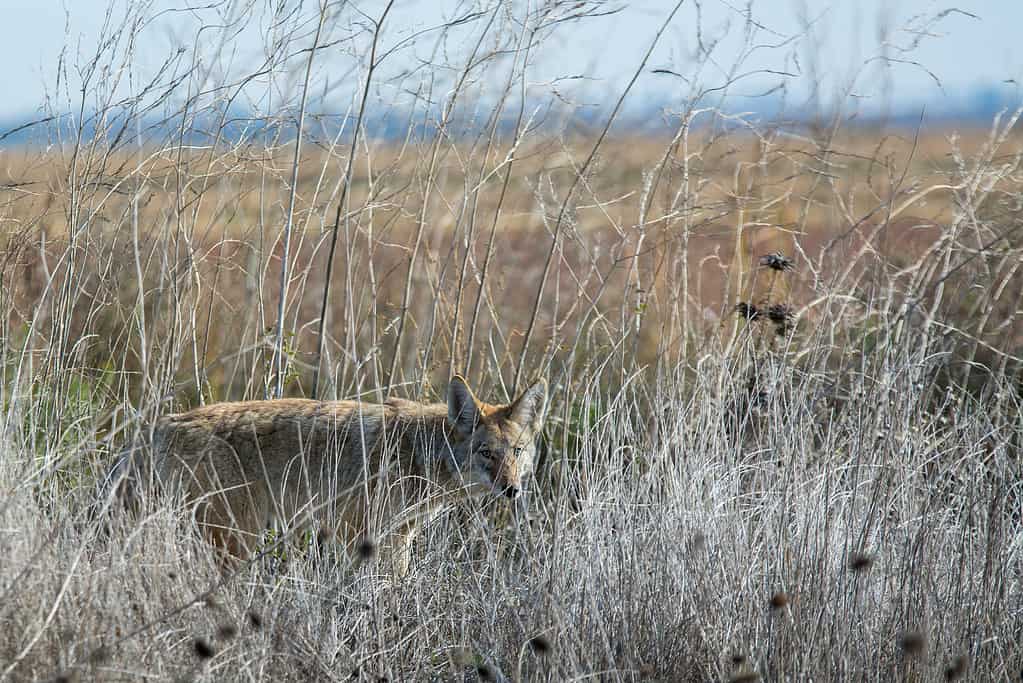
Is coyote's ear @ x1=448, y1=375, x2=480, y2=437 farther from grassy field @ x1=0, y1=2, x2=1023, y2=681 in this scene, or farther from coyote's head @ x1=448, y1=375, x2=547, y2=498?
grassy field @ x1=0, y1=2, x2=1023, y2=681

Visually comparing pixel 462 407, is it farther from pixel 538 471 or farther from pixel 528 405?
pixel 538 471

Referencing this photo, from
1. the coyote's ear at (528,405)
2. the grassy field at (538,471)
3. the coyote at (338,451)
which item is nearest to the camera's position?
the grassy field at (538,471)

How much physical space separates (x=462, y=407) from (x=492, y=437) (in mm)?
182

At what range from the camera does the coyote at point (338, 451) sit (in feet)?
14.7

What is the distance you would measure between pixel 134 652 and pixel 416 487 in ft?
7.16

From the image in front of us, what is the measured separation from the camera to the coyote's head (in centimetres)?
481

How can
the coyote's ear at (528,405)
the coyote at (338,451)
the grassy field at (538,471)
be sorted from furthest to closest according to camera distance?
the coyote's ear at (528,405) < the coyote at (338,451) < the grassy field at (538,471)

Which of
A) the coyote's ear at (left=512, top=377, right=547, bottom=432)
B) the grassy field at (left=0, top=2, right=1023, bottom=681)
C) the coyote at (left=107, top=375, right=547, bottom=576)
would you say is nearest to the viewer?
the grassy field at (left=0, top=2, right=1023, bottom=681)

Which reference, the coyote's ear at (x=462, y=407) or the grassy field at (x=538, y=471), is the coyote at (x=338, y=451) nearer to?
the coyote's ear at (x=462, y=407)

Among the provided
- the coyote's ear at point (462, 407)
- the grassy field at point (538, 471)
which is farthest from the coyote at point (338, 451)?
the grassy field at point (538, 471)

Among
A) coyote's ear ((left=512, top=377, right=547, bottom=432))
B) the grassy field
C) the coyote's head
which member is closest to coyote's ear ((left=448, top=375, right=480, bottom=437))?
the coyote's head

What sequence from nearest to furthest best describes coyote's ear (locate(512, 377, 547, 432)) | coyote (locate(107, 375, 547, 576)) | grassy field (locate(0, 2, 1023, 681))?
grassy field (locate(0, 2, 1023, 681)) < coyote (locate(107, 375, 547, 576)) < coyote's ear (locate(512, 377, 547, 432))

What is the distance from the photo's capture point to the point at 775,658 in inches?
124

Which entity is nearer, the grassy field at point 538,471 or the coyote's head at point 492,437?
the grassy field at point 538,471
